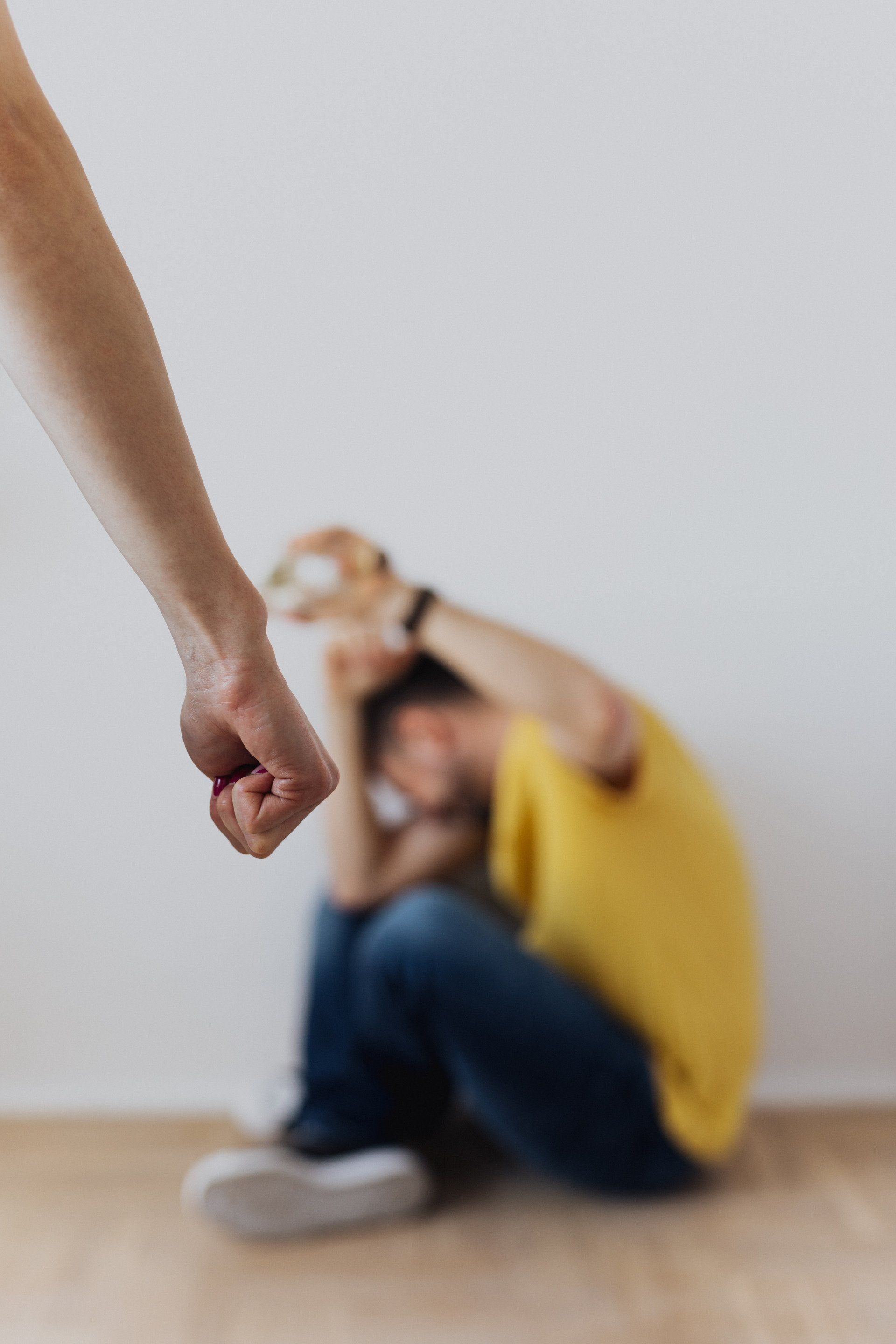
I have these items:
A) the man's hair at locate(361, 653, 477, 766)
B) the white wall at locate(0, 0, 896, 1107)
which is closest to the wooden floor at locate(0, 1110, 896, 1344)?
the white wall at locate(0, 0, 896, 1107)

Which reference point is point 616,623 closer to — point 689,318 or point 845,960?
point 689,318

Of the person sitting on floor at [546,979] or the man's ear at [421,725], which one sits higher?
the man's ear at [421,725]

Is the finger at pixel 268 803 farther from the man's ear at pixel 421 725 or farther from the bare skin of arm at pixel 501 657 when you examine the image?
the man's ear at pixel 421 725

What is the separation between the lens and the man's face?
4.75ft

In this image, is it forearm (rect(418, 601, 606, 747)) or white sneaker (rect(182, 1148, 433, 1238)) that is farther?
white sneaker (rect(182, 1148, 433, 1238))

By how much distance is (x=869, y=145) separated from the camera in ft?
4.23

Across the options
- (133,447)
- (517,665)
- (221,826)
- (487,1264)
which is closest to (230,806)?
(221,826)

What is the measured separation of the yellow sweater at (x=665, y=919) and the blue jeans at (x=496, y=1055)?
0.13 ft

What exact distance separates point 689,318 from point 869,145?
10.0 inches

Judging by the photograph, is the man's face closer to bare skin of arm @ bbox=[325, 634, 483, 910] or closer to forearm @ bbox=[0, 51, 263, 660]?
bare skin of arm @ bbox=[325, 634, 483, 910]

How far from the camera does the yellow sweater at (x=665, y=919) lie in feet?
4.17

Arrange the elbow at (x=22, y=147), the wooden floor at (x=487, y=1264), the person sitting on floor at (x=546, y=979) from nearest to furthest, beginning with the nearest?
the elbow at (x=22, y=147) < the wooden floor at (x=487, y=1264) < the person sitting on floor at (x=546, y=979)

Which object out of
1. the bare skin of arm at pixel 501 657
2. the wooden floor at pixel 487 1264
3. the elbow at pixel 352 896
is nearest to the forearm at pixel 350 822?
the elbow at pixel 352 896

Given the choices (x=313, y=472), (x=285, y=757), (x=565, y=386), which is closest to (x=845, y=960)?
(x=565, y=386)
